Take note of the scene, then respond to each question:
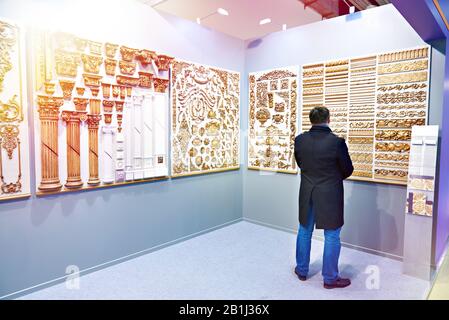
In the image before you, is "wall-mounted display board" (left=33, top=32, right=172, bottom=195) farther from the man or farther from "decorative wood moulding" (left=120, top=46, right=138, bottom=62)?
the man

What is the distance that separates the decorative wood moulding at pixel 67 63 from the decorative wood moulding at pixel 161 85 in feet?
2.56

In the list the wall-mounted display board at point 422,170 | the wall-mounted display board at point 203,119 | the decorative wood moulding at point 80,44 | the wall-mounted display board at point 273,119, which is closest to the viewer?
the decorative wood moulding at point 80,44

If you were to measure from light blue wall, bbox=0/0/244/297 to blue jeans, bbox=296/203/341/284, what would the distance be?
4.83 feet

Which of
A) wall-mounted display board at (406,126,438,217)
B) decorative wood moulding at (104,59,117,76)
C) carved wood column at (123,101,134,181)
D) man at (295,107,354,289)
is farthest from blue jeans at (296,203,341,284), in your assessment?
decorative wood moulding at (104,59,117,76)

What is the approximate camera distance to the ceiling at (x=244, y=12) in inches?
169

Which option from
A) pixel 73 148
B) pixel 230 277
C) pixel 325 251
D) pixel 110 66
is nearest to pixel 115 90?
pixel 110 66

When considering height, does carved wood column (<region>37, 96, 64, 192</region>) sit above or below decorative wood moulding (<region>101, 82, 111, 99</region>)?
below

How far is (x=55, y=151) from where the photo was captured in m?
2.54

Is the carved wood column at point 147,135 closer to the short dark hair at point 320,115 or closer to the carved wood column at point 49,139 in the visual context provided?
the carved wood column at point 49,139

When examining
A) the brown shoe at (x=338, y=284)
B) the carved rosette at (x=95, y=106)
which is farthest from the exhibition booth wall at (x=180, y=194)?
the brown shoe at (x=338, y=284)

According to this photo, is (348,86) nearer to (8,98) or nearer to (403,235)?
(403,235)

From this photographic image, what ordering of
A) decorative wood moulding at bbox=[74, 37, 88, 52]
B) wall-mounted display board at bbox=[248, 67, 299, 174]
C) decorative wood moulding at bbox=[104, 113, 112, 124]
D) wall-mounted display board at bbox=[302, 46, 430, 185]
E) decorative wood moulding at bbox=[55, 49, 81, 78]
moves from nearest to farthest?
decorative wood moulding at bbox=[55, 49, 81, 78]
decorative wood moulding at bbox=[74, 37, 88, 52]
decorative wood moulding at bbox=[104, 113, 112, 124]
wall-mounted display board at bbox=[302, 46, 430, 185]
wall-mounted display board at bbox=[248, 67, 299, 174]

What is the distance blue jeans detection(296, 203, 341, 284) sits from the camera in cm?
254
